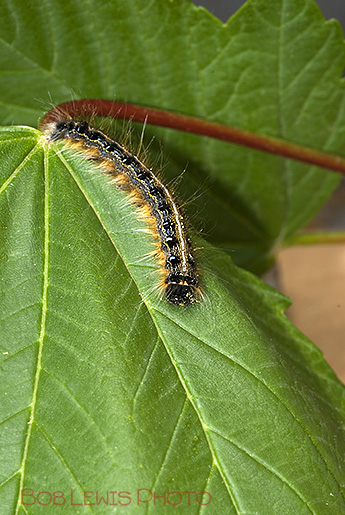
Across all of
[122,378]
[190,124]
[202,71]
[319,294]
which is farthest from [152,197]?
[319,294]

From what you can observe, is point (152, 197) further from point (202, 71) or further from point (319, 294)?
point (319, 294)

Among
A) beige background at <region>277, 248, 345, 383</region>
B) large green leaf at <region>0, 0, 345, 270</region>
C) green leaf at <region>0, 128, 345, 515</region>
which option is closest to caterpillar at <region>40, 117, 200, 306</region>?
green leaf at <region>0, 128, 345, 515</region>

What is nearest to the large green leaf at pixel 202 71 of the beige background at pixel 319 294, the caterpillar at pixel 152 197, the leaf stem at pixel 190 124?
the leaf stem at pixel 190 124

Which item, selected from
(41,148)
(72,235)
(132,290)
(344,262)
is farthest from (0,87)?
(344,262)

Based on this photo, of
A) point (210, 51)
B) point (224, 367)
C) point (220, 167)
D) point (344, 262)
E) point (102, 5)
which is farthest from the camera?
point (344, 262)

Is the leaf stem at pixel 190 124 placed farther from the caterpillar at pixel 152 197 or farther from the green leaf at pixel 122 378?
the green leaf at pixel 122 378

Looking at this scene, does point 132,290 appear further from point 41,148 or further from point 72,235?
point 41,148

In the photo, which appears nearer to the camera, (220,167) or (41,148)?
(41,148)
